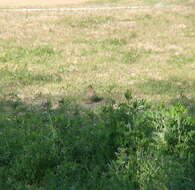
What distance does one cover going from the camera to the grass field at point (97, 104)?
4.80m

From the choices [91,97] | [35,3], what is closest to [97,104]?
[91,97]

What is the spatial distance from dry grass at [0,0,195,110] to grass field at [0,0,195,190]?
2 cm

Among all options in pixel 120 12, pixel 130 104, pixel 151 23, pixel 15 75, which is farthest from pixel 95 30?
pixel 130 104

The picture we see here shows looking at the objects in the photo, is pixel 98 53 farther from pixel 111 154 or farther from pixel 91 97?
pixel 111 154

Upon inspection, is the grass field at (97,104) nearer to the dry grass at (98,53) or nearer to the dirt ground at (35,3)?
the dry grass at (98,53)

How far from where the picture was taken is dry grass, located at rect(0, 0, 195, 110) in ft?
28.5

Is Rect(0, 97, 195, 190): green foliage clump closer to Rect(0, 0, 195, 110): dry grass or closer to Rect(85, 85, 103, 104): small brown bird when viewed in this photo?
Rect(85, 85, 103, 104): small brown bird

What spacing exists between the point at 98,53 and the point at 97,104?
418cm

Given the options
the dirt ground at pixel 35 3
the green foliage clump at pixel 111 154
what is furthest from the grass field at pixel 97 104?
the dirt ground at pixel 35 3

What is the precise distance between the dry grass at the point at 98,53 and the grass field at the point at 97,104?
2 centimetres

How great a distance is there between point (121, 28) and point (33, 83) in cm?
630

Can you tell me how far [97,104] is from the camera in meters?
7.68

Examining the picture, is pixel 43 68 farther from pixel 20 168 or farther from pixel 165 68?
pixel 20 168

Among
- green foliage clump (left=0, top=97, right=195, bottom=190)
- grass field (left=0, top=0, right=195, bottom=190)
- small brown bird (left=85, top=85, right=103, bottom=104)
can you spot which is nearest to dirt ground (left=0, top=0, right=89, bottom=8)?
grass field (left=0, top=0, right=195, bottom=190)
